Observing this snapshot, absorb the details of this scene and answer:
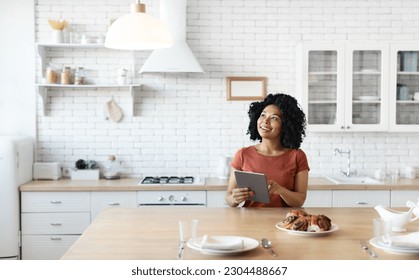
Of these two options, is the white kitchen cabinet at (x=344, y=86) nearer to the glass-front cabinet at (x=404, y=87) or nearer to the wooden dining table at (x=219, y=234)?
the glass-front cabinet at (x=404, y=87)

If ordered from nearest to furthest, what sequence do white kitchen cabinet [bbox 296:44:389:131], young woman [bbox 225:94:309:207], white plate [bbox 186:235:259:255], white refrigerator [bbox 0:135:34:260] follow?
white plate [bbox 186:235:259:255] → young woman [bbox 225:94:309:207] → white refrigerator [bbox 0:135:34:260] → white kitchen cabinet [bbox 296:44:389:131]

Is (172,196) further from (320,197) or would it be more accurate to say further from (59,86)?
(59,86)

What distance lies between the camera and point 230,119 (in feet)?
19.1

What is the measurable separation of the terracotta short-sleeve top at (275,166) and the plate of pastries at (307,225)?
78 centimetres

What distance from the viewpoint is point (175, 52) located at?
5.41m

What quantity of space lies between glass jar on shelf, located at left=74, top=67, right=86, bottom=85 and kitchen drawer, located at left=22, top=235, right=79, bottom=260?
1.58 meters

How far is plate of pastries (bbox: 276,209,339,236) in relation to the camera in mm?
2686

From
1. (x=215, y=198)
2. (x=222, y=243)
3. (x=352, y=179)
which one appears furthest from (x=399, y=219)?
(x=352, y=179)

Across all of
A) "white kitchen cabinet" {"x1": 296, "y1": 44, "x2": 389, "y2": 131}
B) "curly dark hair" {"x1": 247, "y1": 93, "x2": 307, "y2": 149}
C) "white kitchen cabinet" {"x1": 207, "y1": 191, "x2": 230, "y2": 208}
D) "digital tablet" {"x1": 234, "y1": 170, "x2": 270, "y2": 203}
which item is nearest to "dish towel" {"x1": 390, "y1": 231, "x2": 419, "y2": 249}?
"digital tablet" {"x1": 234, "y1": 170, "x2": 270, "y2": 203}

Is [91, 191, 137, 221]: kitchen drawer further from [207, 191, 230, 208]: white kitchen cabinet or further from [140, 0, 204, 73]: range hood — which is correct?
[140, 0, 204, 73]: range hood

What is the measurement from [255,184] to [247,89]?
8.78ft

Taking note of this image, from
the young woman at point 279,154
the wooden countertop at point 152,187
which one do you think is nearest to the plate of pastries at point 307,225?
the young woman at point 279,154

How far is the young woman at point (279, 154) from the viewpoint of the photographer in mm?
3592
